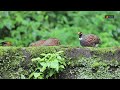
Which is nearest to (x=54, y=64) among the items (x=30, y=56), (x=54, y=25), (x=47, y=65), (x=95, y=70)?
(x=47, y=65)

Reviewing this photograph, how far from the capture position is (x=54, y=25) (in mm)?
6582

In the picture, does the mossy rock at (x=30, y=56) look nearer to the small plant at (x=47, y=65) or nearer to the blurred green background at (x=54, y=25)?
the small plant at (x=47, y=65)

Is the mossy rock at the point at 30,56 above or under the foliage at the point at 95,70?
above

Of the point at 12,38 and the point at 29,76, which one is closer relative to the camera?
the point at 29,76

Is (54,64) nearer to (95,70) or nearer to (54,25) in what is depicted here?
(95,70)

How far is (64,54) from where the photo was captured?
4141 mm

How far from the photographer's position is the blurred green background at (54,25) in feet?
20.1

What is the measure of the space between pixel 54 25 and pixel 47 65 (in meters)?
2.54

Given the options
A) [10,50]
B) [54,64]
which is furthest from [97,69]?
[10,50]

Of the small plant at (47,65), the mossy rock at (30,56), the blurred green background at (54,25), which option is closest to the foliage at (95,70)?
the mossy rock at (30,56)

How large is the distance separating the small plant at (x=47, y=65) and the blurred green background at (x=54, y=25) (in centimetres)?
183
